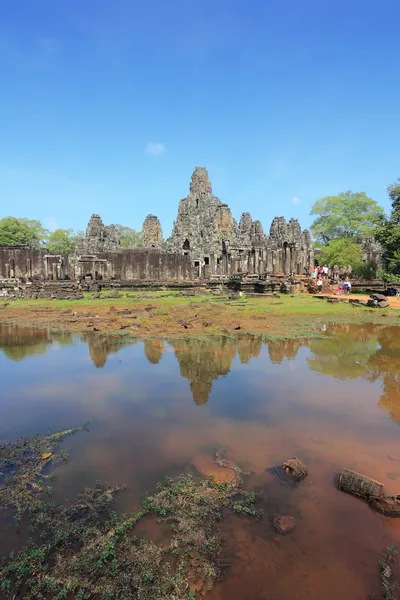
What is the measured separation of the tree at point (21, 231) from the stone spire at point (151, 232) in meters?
21.7

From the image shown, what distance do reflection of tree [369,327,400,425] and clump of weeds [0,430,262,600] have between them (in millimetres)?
3113

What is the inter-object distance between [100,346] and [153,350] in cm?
151

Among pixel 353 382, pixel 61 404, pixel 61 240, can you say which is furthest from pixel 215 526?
pixel 61 240

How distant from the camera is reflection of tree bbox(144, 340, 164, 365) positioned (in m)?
7.93

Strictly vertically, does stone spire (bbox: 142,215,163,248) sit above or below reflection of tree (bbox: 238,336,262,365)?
above

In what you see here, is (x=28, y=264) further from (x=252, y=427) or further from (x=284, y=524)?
(x=284, y=524)

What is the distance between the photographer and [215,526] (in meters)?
2.87

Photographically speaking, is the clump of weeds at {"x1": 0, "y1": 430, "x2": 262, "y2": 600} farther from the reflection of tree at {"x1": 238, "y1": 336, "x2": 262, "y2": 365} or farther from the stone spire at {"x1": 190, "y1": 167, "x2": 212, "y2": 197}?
the stone spire at {"x1": 190, "y1": 167, "x2": 212, "y2": 197}

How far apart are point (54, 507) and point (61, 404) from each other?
2423 mm

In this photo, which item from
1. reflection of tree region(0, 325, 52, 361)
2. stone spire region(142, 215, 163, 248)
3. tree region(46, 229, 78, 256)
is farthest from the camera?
tree region(46, 229, 78, 256)

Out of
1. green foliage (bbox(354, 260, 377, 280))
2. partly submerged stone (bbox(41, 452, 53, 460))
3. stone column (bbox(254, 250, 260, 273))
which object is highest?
stone column (bbox(254, 250, 260, 273))

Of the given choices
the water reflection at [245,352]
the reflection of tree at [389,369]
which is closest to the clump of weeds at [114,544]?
the water reflection at [245,352]

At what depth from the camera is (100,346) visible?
917 centimetres

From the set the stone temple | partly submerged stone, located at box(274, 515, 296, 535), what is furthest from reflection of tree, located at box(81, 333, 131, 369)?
the stone temple
